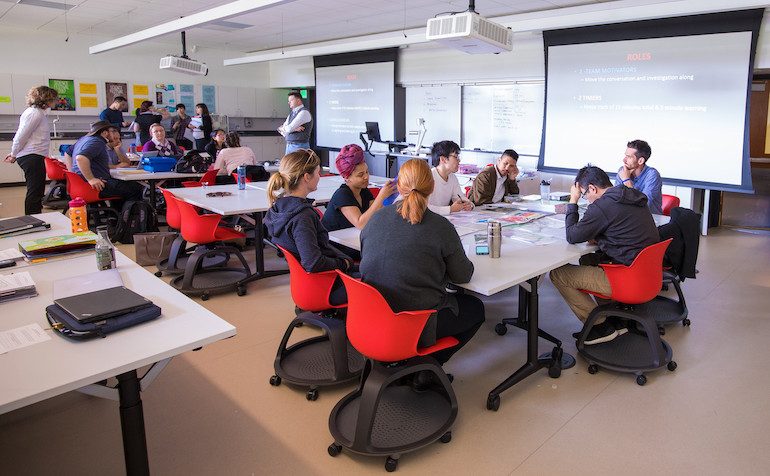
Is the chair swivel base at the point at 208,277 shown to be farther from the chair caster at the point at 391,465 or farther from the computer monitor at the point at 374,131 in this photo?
the computer monitor at the point at 374,131

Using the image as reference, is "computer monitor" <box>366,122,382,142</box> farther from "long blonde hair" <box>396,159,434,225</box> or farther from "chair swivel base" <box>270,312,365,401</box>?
"long blonde hair" <box>396,159,434,225</box>

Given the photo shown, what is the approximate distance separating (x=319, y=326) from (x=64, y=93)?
10.4 m

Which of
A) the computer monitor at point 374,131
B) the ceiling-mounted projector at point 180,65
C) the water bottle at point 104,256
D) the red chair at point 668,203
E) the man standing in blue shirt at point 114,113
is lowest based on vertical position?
the water bottle at point 104,256

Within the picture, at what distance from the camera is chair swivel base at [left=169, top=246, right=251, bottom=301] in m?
4.24

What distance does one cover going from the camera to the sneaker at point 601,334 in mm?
3068

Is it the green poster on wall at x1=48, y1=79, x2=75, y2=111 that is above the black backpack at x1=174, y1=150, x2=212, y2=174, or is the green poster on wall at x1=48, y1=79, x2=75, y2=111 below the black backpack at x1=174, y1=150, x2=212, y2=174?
above

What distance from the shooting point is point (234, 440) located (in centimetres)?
235

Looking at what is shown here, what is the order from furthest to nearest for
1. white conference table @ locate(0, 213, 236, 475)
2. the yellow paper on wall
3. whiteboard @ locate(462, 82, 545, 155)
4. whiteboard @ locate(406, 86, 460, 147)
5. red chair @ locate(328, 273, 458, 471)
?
the yellow paper on wall → whiteboard @ locate(406, 86, 460, 147) → whiteboard @ locate(462, 82, 545, 155) → red chair @ locate(328, 273, 458, 471) → white conference table @ locate(0, 213, 236, 475)

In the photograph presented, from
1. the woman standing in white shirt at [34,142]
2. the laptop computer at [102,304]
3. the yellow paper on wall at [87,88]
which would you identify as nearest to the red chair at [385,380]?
the laptop computer at [102,304]

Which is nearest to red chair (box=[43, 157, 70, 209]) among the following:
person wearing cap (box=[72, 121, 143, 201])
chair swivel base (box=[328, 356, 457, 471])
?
person wearing cap (box=[72, 121, 143, 201])

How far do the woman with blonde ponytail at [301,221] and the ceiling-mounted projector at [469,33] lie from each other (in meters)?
1.47

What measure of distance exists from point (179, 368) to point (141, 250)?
7.20 feet

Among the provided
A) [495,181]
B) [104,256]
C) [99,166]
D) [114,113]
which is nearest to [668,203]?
[495,181]

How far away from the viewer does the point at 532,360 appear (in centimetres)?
282
